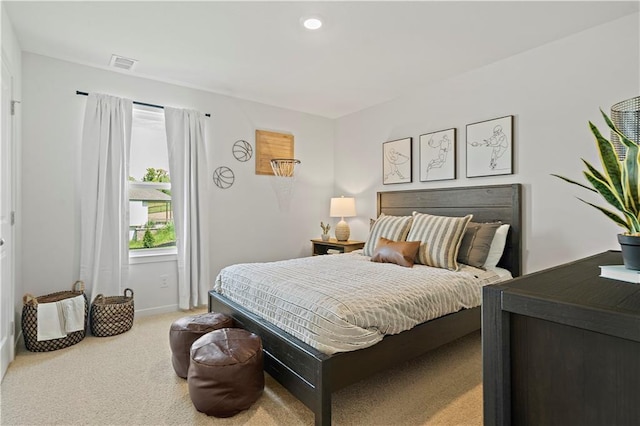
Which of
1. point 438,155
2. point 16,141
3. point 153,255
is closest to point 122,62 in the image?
point 16,141

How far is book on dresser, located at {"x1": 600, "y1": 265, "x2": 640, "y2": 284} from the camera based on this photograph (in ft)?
3.53

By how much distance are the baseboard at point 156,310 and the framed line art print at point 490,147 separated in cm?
344

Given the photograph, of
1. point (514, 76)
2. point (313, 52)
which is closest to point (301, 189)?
point (313, 52)

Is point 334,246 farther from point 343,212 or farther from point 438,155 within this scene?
point 438,155

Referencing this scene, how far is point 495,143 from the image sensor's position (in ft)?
10.6

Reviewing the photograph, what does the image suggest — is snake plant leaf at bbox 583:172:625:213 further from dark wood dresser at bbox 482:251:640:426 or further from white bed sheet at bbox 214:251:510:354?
white bed sheet at bbox 214:251:510:354

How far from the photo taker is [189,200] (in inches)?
149

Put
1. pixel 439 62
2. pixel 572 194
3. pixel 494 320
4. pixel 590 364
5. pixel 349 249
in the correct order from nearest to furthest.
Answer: pixel 590 364
pixel 494 320
pixel 572 194
pixel 439 62
pixel 349 249

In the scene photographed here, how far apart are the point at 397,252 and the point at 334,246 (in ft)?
5.01

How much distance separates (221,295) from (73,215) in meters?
1.69

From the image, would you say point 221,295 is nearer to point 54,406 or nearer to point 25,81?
point 54,406

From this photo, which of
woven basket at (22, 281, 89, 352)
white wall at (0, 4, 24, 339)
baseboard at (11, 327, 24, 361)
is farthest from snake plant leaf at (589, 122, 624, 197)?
baseboard at (11, 327, 24, 361)

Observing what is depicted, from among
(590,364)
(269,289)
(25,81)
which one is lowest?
(269,289)

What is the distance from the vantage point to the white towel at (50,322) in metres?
2.73
